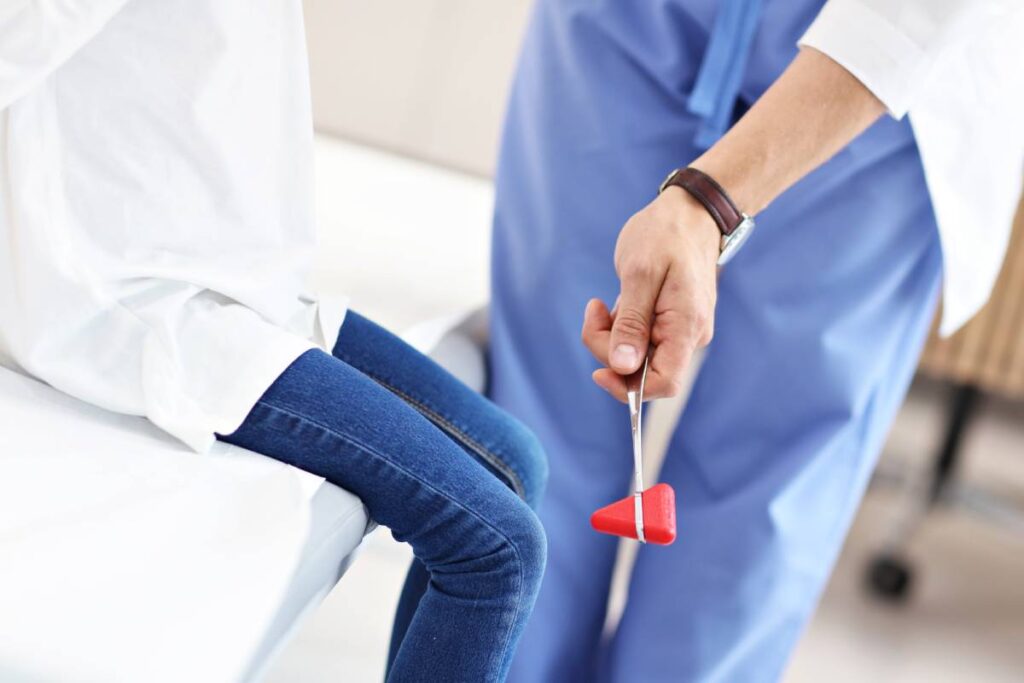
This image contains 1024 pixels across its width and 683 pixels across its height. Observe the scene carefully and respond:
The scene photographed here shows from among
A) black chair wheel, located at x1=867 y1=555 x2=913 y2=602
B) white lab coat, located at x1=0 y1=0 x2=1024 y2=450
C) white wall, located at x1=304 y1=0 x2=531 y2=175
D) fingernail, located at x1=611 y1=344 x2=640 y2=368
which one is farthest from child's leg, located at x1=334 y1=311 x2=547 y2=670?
black chair wheel, located at x1=867 y1=555 x2=913 y2=602

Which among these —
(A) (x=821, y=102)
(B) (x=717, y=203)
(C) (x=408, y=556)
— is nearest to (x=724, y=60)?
(A) (x=821, y=102)

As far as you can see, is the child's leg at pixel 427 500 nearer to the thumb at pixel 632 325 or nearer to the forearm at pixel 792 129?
the thumb at pixel 632 325

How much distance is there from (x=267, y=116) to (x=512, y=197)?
0.43 m

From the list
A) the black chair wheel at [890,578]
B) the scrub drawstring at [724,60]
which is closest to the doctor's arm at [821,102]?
the scrub drawstring at [724,60]

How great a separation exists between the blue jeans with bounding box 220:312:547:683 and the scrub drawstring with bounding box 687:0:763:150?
44 cm

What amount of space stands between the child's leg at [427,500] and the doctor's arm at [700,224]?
0.12m

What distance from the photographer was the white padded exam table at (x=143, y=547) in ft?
2.03

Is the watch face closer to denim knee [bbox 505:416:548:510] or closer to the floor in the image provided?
denim knee [bbox 505:416:548:510]

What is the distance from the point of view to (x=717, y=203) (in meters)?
0.90

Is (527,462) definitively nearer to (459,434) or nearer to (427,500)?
(459,434)

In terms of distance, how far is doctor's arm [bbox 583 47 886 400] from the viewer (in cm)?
83

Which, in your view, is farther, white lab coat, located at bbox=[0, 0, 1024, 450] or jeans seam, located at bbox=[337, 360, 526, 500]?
jeans seam, located at bbox=[337, 360, 526, 500]

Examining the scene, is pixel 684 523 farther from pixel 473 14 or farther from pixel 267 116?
pixel 473 14

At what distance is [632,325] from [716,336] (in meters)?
0.41
